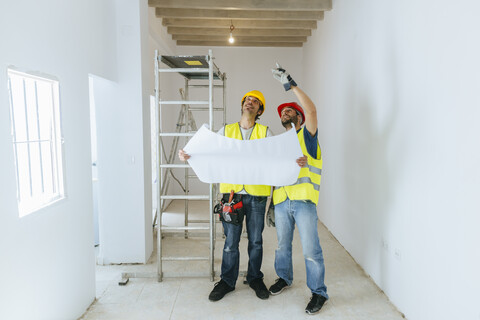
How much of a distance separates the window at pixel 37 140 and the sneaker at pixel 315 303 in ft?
6.53

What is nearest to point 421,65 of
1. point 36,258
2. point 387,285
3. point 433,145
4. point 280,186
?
point 433,145

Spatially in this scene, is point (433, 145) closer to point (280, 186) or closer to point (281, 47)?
point (280, 186)

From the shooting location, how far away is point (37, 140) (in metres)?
2.36

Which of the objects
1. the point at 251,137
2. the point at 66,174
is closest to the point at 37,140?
the point at 66,174

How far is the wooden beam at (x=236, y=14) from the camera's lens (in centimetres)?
524

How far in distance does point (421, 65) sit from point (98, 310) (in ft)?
9.73

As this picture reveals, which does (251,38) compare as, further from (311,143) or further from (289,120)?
(311,143)

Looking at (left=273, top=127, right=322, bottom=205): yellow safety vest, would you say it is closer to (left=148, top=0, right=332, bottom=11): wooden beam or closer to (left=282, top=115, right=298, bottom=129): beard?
(left=282, top=115, right=298, bottom=129): beard

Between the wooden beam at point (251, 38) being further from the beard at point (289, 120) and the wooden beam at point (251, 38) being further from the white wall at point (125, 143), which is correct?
the beard at point (289, 120)

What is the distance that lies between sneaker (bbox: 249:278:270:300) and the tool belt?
0.56 meters

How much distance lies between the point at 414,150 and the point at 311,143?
715mm

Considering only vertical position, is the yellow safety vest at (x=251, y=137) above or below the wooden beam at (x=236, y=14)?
below

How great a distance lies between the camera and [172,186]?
24.6 ft

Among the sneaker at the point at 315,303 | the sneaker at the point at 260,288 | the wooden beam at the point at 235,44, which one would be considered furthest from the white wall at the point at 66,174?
the wooden beam at the point at 235,44
